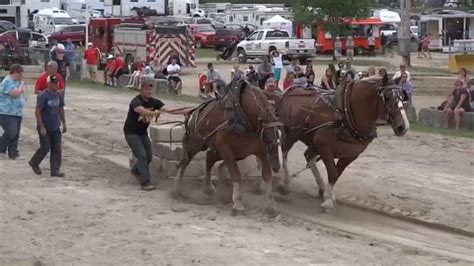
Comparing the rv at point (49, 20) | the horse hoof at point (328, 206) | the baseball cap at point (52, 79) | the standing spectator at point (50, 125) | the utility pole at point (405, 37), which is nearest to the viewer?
the horse hoof at point (328, 206)

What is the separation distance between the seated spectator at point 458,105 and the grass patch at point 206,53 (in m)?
33.5

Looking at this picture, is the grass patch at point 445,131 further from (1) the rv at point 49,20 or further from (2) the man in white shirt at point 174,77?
(1) the rv at point 49,20

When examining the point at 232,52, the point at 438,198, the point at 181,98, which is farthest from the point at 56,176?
the point at 232,52

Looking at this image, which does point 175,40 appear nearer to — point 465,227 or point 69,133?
point 69,133

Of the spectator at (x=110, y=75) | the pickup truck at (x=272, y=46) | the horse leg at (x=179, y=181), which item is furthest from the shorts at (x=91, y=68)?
the horse leg at (x=179, y=181)

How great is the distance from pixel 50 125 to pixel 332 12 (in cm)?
4099

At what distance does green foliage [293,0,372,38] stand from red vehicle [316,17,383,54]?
2.34ft

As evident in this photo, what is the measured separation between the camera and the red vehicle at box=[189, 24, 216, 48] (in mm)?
60188

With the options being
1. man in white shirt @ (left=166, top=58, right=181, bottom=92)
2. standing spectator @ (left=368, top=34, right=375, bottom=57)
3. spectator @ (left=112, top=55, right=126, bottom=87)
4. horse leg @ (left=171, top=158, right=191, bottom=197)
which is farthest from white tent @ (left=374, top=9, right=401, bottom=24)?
horse leg @ (left=171, top=158, right=191, bottom=197)

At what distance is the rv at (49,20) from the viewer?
65.0 m

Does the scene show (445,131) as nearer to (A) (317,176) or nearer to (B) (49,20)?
(A) (317,176)

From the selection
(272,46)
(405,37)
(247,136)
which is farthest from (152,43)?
(247,136)

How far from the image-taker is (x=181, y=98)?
28.8m

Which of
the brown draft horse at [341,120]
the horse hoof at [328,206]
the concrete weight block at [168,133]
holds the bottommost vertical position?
the horse hoof at [328,206]
